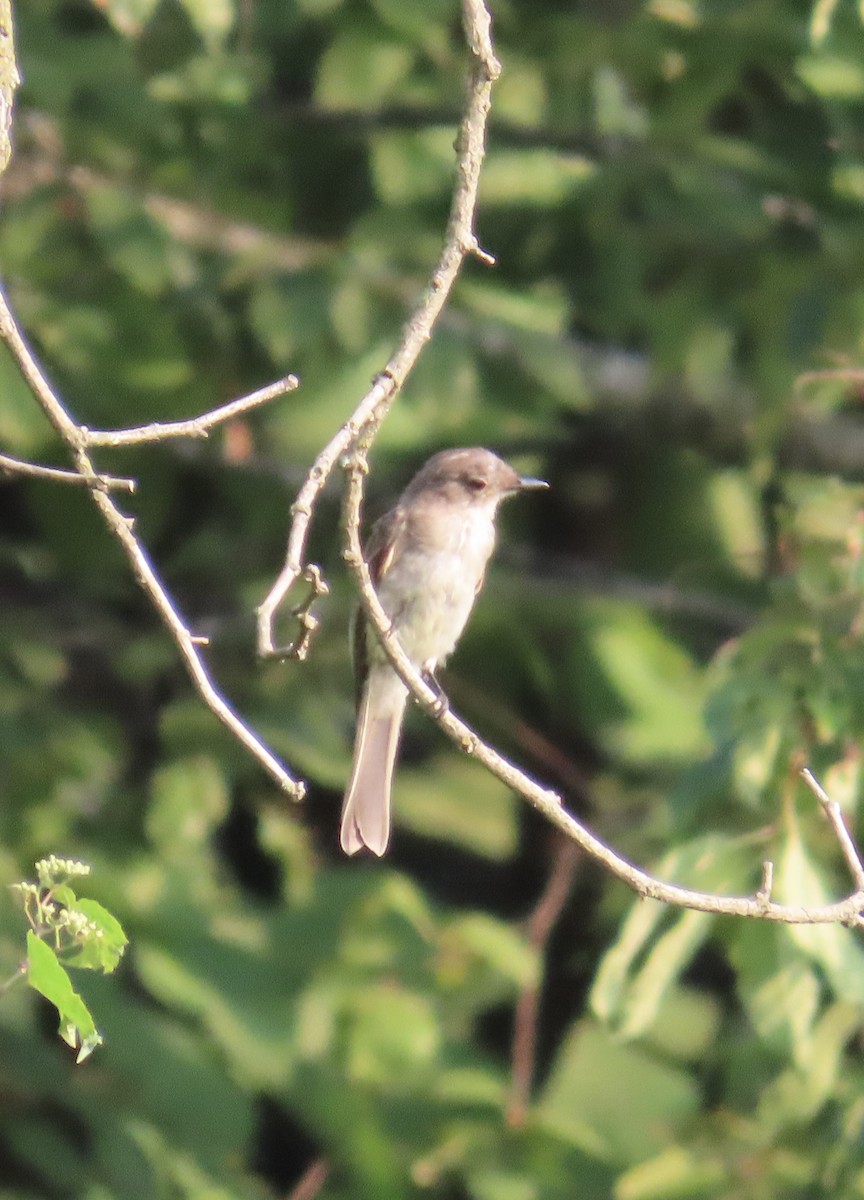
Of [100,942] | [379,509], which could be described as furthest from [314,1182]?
[100,942]

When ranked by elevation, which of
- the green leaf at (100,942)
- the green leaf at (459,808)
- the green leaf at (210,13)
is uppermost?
the green leaf at (210,13)

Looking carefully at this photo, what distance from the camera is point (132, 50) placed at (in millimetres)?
5574

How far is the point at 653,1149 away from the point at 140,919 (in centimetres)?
184

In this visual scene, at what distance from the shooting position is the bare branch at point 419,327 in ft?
8.37

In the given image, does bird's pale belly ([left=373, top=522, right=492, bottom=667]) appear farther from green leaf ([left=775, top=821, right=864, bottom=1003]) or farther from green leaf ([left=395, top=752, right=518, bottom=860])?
green leaf ([left=395, top=752, right=518, bottom=860])

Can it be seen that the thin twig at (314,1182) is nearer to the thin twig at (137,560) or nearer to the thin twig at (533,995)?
the thin twig at (533,995)

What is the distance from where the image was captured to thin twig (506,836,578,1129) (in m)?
6.09

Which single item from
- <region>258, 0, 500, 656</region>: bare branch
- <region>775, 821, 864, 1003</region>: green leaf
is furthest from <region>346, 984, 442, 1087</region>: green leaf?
<region>258, 0, 500, 656</region>: bare branch

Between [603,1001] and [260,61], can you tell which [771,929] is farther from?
[260,61]

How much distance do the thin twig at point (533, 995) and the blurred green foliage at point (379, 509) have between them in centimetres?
8

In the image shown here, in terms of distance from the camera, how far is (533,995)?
22.0ft

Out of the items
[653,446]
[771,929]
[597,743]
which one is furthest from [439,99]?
[771,929]

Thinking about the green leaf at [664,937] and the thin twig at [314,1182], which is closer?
the green leaf at [664,937]

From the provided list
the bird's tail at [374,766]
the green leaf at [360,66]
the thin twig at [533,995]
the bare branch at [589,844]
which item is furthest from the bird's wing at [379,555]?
the bare branch at [589,844]
